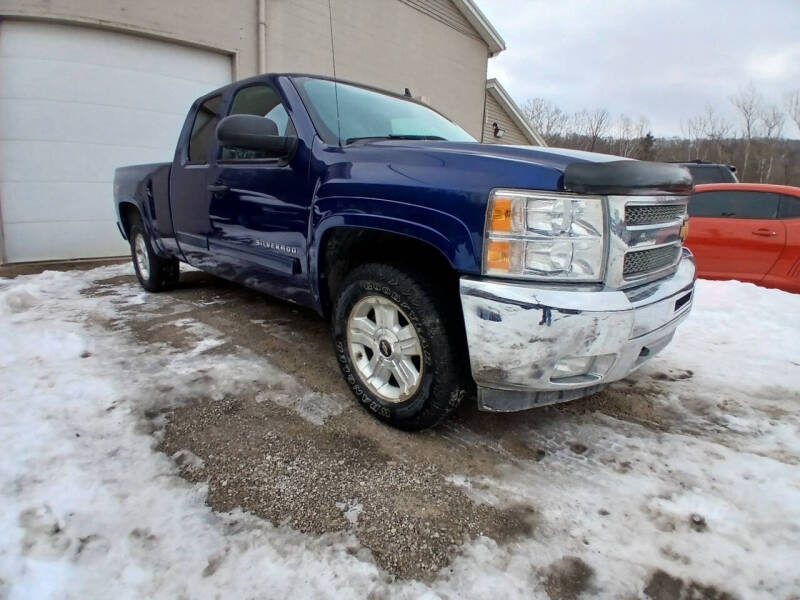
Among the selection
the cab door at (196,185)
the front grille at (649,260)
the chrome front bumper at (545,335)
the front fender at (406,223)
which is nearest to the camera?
the chrome front bumper at (545,335)

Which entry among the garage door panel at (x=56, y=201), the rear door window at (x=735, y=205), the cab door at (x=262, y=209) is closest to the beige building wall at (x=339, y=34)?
the garage door panel at (x=56, y=201)

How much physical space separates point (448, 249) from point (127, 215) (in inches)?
189

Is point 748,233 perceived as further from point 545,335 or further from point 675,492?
point 545,335

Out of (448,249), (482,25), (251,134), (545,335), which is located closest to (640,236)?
(545,335)

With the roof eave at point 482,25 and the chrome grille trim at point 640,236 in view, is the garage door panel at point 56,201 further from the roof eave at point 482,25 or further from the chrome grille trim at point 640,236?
the roof eave at point 482,25

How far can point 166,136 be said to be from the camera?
7.62 meters

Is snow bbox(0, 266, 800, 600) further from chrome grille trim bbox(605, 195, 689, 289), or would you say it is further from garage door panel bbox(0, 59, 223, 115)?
garage door panel bbox(0, 59, 223, 115)

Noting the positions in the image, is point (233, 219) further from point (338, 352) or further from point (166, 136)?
point (166, 136)

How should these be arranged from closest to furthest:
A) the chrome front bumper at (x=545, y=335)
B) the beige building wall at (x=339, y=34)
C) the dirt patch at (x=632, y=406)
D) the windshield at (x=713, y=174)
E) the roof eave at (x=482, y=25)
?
the chrome front bumper at (x=545, y=335), the dirt patch at (x=632, y=406), the beige building wall at (x=339, y=34), the windshield at (x=713, y=174), the roof eave at (x=482, y=25)

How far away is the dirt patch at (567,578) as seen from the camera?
5.02 ft

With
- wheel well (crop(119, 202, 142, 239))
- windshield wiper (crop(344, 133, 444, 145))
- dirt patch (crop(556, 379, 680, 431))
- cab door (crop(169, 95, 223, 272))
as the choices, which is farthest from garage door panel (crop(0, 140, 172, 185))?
dirt patch (crop(556, 379, 680, 431))

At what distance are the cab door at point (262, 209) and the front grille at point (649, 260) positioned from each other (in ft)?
5.59

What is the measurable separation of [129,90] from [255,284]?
5.58 meters

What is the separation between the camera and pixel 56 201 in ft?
22.5
